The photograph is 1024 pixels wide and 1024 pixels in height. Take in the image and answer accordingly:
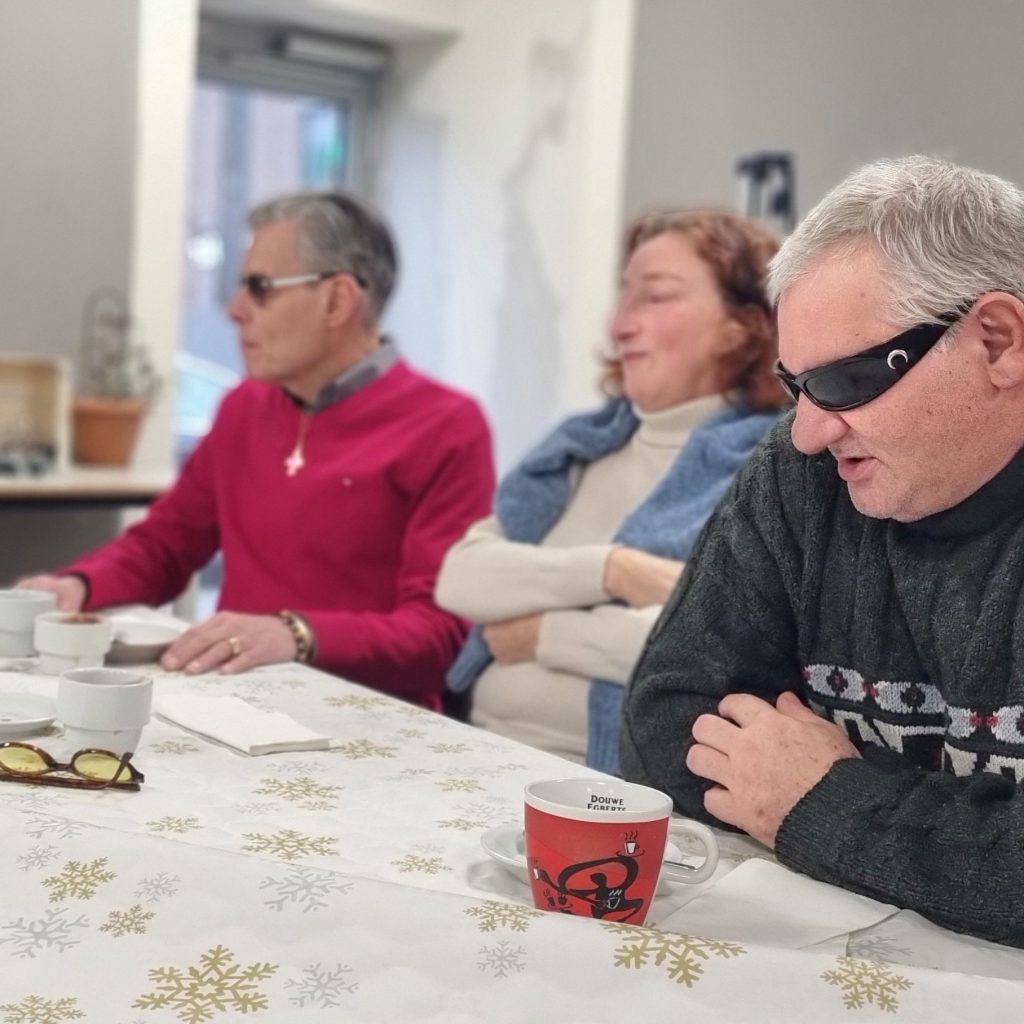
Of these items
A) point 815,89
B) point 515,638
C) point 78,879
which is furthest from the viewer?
point 815,89

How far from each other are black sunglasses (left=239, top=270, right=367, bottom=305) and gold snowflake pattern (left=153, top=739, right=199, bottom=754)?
141 cm

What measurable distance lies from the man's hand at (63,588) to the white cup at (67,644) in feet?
1.73

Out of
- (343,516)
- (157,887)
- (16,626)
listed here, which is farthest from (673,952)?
(343,516)

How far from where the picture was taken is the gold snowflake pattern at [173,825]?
44.4 inches

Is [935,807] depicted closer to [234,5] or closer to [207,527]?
[207,527]

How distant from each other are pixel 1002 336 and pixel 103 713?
0.83 m

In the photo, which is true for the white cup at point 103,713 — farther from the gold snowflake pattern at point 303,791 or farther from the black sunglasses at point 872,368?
the black sunglasses at point 872,368

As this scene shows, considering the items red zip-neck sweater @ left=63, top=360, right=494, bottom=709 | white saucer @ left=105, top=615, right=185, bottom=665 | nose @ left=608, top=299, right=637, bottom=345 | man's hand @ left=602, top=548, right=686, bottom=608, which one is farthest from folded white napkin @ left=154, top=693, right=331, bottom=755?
nose @ left=608, top=299, right=637, bottom=345

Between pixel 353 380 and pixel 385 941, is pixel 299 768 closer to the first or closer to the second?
pixel 385 941

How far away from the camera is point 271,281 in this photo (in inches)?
105

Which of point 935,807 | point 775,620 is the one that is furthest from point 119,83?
point 935,807

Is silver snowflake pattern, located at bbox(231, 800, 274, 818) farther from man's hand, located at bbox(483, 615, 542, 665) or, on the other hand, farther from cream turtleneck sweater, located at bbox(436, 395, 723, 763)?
man's hand, located at bbox(483, 615, 542, 665)

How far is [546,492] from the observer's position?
231 cm

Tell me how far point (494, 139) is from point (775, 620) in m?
4.16
